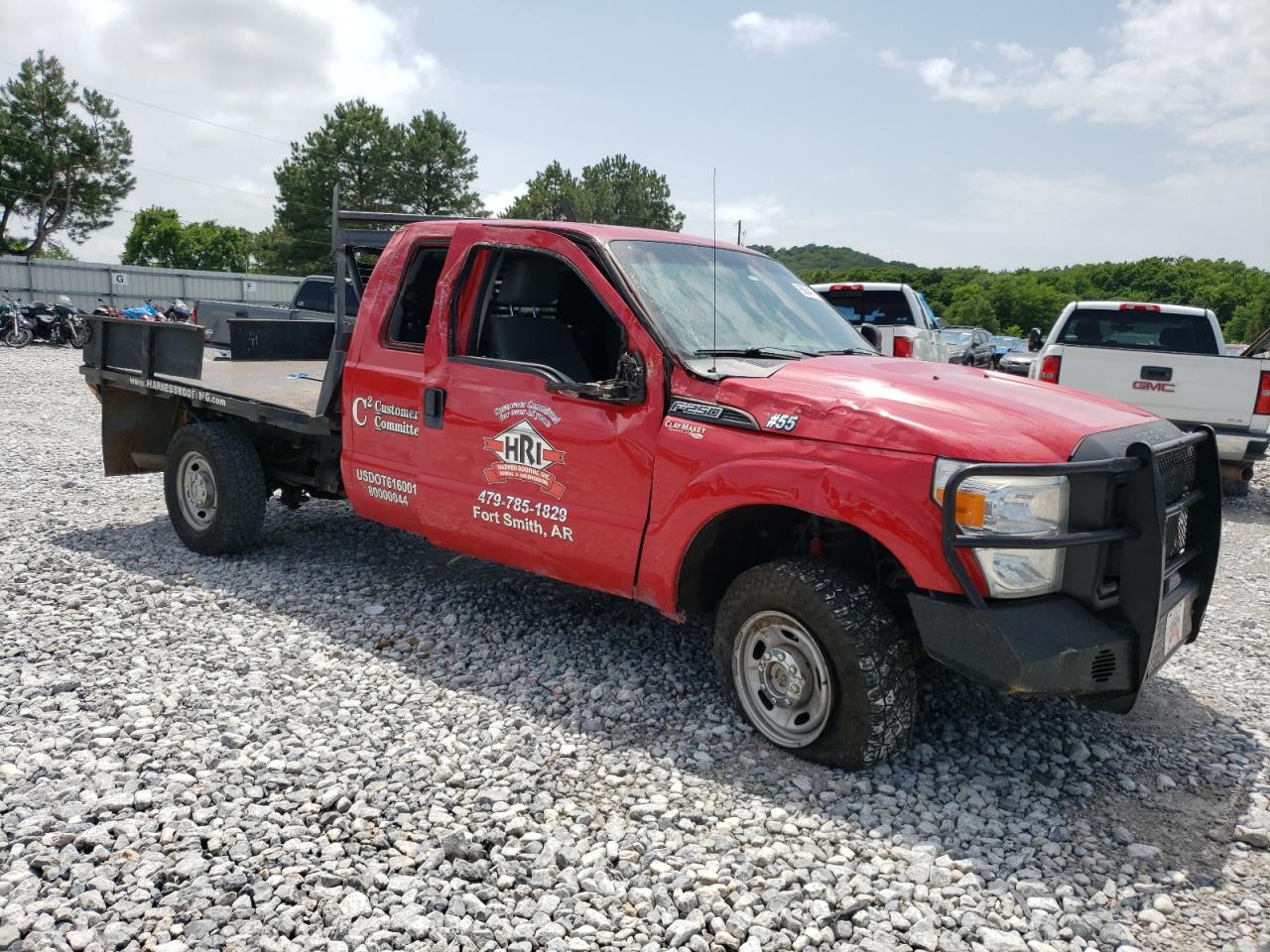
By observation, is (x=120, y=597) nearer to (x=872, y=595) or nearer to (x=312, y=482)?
(x=312, y=482)

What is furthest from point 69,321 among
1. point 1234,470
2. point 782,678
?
point 782,678

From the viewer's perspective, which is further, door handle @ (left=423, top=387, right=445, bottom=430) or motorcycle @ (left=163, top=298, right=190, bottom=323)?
motorcycle @ (left=163, top=298, right=190, bottom=323)

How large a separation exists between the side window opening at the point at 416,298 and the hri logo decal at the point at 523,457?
36.9 inches

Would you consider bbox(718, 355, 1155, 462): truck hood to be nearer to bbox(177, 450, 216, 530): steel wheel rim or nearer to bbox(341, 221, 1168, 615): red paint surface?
bbox(341, 221, 1168, 615): red paint surface

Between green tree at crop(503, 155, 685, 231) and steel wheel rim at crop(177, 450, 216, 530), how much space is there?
175 feet

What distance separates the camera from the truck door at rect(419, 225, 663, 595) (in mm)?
4070

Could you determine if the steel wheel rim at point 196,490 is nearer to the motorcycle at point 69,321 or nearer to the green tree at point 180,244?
the motorcycle at point 69,321

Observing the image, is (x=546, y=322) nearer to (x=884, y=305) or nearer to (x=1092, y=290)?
(x=884, y=305)

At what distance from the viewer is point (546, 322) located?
4805mm

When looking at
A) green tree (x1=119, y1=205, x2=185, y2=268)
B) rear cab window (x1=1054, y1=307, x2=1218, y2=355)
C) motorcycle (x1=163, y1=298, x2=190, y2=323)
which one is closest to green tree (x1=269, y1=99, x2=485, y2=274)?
motorcycle (x1=163, y1=298, x2=190, y2=323)

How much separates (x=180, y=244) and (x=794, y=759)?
376ft

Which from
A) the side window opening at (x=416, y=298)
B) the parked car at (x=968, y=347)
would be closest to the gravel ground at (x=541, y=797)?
the side window opening at (x=416, y=298)

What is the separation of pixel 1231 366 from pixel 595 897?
8.91 meters

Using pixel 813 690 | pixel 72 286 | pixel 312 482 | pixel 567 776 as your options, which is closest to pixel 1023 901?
pixel 813 690
